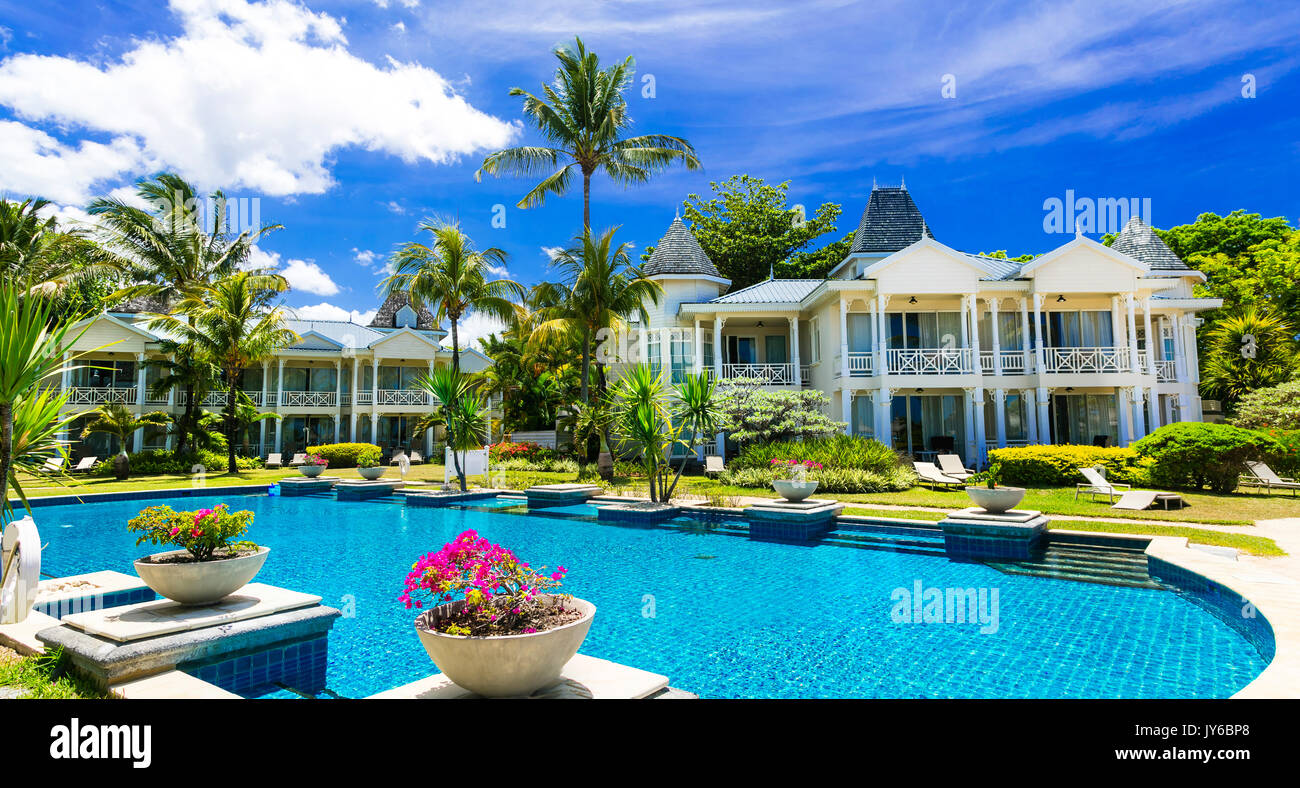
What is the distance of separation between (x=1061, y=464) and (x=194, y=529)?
57.3ft

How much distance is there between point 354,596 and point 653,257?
21.3 metres

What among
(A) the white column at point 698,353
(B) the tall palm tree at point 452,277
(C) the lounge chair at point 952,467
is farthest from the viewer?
(B) the tall palm tree at point 452,277

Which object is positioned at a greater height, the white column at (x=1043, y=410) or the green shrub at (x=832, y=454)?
the white column at (x=1043, y=410)

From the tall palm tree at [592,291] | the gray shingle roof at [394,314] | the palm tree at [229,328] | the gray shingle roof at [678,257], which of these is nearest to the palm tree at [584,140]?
the tall palm tree at [592,291]

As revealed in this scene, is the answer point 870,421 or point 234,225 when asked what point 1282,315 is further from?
point 234,225

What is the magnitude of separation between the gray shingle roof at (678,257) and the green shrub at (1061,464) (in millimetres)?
13468

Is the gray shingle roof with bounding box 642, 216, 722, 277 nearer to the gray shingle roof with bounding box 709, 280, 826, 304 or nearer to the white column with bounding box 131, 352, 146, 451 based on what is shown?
the gray shingle roof with bounding box 709, 280, 826, 304

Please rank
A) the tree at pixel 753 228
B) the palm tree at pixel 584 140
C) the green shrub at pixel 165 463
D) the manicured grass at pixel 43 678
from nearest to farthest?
the manicured grass at pixel 43 678 → the palm tree at pixel 584 140 → the green shrub at pixel 165 463 → the tree at pixel 753 228

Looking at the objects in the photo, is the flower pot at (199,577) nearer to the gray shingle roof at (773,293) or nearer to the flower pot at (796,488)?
the flower pot at (796,488)

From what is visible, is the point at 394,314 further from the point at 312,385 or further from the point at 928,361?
the point at 928,361

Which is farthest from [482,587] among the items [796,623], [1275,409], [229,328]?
[229,328]

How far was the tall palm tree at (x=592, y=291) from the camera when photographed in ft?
71.3

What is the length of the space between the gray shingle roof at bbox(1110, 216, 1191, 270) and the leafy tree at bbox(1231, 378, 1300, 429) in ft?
20.6

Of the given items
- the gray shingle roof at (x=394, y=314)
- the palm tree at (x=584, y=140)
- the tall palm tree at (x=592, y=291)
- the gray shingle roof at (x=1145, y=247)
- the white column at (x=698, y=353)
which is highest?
the palm tree at (x=584, y=140)
